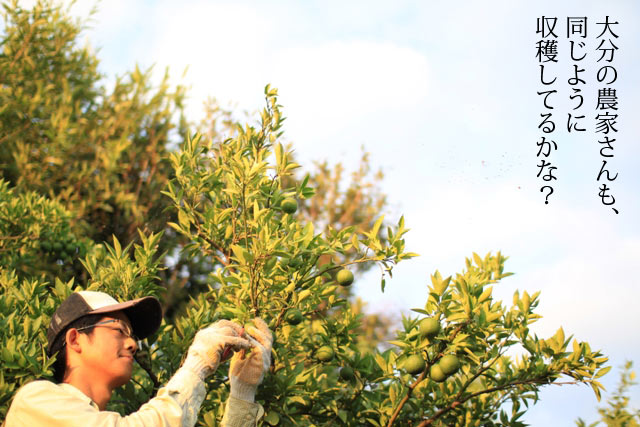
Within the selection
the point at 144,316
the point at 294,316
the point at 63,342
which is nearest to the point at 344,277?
the point at 294,316

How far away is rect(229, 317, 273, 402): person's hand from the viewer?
322 centimetres

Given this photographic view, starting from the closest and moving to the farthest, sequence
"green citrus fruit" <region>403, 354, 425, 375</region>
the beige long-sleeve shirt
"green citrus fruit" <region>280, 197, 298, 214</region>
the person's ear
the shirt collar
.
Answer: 1. the beige long-sleeve shirt
2. the shirt collar
3. the person's ear
4. "green citrus fruit" <region>403, 354, 425, 375</region>
5. "green citrus fruit" <region>280, 197, 298, 214</region>

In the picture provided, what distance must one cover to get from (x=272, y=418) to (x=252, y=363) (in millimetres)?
715

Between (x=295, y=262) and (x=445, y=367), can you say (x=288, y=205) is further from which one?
(x=445, y=367)

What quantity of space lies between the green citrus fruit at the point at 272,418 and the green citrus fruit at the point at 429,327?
940 millimetres

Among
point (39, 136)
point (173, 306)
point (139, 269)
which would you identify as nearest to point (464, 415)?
point (139, 269)

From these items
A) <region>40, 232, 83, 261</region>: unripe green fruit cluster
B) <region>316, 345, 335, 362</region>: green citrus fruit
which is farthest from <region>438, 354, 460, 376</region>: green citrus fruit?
<region>40, 232, 83, 261</region>: unripe green fruit cluster

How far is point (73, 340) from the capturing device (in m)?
3.02

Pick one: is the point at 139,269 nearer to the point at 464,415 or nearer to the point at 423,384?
the point at 423,384

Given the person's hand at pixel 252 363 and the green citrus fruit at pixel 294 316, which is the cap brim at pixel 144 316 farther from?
the green citrus fruit at pixel 294 316

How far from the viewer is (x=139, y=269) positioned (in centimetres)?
419

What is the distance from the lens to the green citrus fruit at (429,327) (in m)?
3.54

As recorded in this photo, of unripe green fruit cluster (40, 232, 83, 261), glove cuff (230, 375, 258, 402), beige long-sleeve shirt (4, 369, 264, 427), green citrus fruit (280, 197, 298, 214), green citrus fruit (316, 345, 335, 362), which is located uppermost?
unripe green fruit cluster (40, 232, 83, 261)

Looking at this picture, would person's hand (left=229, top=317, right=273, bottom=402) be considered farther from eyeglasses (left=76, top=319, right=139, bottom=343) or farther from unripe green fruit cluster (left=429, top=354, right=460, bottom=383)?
unripe green fruit cluster (left=429, top=354, right=460, bottom=383)
